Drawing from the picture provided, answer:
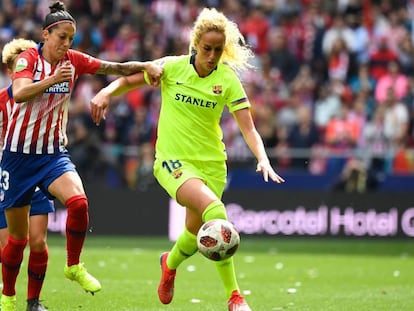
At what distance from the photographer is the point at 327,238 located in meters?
17.7

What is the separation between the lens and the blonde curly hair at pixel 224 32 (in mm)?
8758

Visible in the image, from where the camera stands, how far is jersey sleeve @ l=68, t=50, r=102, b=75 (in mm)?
8922

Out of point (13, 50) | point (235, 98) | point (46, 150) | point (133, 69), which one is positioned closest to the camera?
point (46, 150)

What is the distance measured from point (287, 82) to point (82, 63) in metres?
12.5

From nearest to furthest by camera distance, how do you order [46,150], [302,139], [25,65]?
[25,65]
[46,150]
[302,139]

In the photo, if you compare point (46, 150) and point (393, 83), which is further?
point (393, 83)

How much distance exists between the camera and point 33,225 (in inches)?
372

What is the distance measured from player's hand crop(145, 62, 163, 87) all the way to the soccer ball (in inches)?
54.8

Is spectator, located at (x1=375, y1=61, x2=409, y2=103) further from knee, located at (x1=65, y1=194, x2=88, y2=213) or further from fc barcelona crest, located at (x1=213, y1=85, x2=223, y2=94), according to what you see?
knee, located at (x1=65, y1=194, x2=88, y2=213)

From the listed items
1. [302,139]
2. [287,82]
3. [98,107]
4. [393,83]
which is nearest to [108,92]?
[98,107]

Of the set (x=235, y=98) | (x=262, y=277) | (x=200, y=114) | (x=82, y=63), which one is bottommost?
(x=262, y=277)

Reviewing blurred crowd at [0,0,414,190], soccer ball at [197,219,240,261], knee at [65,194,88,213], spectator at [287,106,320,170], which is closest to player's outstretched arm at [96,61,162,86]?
knee at [65,194,88,213]

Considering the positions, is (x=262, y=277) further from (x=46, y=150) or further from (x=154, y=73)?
(x=46, y=150)

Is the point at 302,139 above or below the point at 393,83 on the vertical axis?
below
